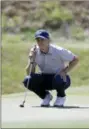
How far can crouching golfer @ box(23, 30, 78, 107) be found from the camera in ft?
35.7

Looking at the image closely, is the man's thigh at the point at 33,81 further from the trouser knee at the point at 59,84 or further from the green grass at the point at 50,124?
the green grass at the point at 50,124

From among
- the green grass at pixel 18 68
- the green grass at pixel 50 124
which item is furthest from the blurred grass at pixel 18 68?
the green grass at pixel 50 124

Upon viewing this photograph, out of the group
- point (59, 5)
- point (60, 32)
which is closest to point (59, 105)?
point (60, 32)

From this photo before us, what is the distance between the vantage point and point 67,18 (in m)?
37.4

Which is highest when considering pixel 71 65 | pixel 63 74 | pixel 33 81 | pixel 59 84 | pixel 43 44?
pixel 43 44

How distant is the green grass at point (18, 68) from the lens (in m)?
17.0

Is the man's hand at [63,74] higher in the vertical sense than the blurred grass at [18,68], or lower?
higher

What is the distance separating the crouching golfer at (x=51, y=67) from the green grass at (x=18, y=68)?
444cm

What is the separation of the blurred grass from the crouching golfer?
4442mm

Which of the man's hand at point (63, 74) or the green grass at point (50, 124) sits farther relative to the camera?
the man's hand at point (63, 74)

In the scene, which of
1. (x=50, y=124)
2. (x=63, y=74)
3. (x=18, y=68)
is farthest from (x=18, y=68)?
(x=50, y=124)

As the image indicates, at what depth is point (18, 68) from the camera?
64.6ft

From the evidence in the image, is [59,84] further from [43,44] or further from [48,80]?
[43,44]

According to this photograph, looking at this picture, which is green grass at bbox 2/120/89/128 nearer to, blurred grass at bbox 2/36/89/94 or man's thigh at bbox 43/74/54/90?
man's thigh at bbox 43/74/54/90
